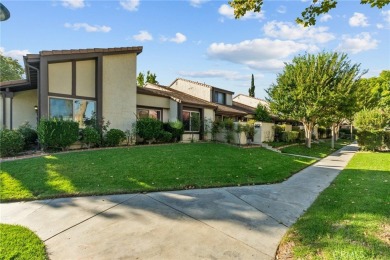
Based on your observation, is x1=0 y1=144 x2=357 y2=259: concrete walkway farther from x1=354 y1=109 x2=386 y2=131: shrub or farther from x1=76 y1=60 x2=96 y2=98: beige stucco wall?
x1=354 y1=109 x2=386 y2=131: shrub

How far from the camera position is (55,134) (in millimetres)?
11094

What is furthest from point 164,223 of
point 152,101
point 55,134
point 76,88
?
point 152,101

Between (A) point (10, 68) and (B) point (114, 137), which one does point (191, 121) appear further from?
(A) point (10, 68)

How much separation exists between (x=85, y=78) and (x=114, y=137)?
12.4 feet

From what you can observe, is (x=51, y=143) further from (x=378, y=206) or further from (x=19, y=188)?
(x=378, y=206)

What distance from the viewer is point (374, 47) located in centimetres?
1045

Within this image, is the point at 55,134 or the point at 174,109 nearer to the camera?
the point at 55,134

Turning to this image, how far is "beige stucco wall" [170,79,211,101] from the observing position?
26.0m

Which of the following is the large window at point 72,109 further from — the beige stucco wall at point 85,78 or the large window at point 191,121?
the large window at point 191,121

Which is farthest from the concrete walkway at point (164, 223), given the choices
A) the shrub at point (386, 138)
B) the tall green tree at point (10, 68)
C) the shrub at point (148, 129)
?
the tall green tree at point (10, 68)

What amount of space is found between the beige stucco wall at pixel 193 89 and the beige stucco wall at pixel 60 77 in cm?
1531

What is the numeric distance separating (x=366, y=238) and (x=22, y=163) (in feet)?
32.9

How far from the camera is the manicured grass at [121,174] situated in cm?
621

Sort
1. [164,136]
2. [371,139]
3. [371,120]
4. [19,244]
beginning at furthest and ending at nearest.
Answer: [371,139] → [371,120] → [164,136] → [19,244]
